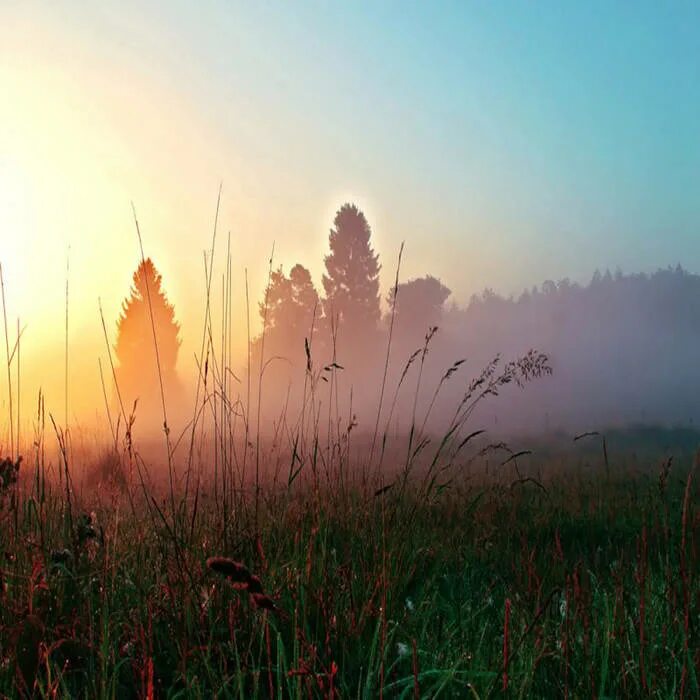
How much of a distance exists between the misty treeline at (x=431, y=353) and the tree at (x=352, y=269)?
0.26 feet

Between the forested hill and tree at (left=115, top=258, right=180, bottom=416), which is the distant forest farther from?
tree at (left=115, top=258, right=180, bottom=416)

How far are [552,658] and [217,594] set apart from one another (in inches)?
55.4

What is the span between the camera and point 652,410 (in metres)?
39.3

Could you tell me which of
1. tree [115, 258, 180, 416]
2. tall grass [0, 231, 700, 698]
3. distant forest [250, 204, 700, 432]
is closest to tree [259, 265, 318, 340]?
distant forest [250, 204, 700, 432]

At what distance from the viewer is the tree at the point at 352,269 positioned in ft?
164

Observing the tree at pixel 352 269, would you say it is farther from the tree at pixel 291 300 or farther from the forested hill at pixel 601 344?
the forested hill at pixel 601 344

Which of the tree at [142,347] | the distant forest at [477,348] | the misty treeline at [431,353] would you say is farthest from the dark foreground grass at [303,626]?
the tree at [142,347]

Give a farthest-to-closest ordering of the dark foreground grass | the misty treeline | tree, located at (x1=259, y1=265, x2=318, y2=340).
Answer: tree, located at (x1=259, y1=265, x2=318, y2=340) → the misty treeline → the dark foreground grass

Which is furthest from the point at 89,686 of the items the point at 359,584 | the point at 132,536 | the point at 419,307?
the point at 419,307

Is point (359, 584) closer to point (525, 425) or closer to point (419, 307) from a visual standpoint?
point (525, 425)

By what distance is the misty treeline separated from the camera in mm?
38406

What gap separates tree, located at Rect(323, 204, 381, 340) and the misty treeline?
79mm

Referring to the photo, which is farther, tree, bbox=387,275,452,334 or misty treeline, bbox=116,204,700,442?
tree, bbox=387,275,452,334

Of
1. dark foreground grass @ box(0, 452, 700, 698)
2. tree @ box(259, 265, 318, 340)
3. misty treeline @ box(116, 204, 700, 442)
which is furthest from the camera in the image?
tree @ box(259, 265, 318, 340)
